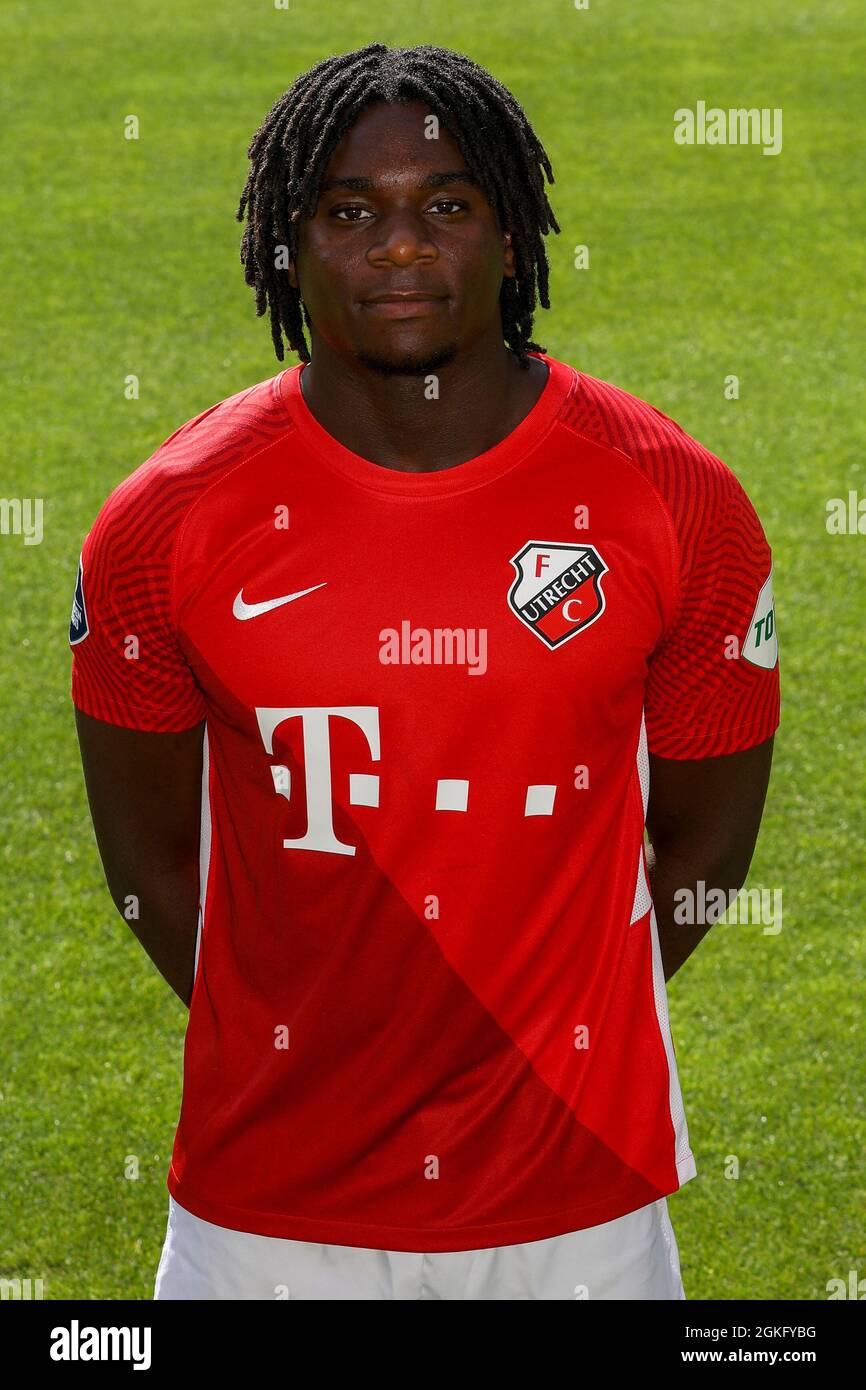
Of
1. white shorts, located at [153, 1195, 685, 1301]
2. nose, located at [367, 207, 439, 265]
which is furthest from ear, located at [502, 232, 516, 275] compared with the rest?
white shorts, located at [153, 1195, 685, 1301]

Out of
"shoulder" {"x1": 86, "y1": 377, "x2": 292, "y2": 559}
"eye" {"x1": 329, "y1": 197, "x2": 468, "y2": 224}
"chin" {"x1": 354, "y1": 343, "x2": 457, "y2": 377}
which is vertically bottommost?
"shoulder" {"x1": 86, "y1": 377, "x2": 292, "y2": 559}

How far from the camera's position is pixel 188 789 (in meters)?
2.82

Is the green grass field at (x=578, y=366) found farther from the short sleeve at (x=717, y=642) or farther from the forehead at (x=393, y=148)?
the forehead at (x=393, y=148)

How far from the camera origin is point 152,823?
287 centimetres

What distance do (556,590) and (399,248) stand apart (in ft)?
1.63

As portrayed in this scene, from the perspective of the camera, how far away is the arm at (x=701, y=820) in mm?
2898

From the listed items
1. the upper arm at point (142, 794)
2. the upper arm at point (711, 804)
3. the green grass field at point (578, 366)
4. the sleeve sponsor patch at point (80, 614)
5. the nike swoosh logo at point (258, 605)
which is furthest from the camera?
the green grass field at point (578, 366)

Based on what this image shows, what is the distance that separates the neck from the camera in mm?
2543

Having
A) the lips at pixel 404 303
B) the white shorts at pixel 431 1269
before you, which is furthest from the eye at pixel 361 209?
the white shorts at pixel 431 1269

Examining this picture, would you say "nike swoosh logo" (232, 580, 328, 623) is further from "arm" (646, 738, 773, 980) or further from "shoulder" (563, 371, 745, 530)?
"arm" (646, 738, 773, 980)

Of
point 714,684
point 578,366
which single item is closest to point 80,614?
point 714,684

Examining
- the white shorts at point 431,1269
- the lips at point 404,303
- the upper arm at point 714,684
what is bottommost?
the white shorts at point 431,1269

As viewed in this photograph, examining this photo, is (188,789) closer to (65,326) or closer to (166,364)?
(166,364)
